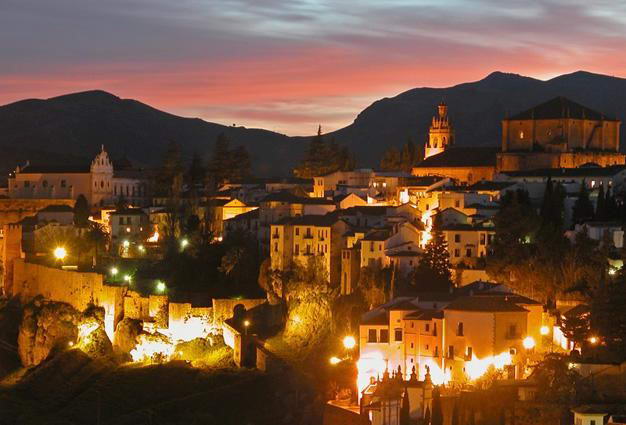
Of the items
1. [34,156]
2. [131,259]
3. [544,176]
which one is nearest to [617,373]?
[544,176]

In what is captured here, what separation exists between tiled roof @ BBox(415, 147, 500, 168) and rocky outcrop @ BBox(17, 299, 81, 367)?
22.3 m

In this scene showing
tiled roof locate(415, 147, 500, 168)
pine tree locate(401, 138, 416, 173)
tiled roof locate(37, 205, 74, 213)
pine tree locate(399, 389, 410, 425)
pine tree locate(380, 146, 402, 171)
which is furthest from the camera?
pine tree locate(380, 146, 402, 171)

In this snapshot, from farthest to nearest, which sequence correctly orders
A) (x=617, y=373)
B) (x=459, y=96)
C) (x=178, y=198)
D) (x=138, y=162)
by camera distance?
(x=459, y=96)
(x=138, y=162)
(x=178, y=198)
(x=617, y=373)

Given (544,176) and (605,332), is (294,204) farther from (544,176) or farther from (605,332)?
(605,332)

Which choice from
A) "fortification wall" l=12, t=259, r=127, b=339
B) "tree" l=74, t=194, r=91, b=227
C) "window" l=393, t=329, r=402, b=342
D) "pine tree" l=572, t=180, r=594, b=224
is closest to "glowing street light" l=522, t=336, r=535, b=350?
"window" l=393, t=329, r=402, b=342

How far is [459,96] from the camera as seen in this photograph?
172 meters

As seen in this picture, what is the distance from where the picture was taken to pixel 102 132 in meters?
168

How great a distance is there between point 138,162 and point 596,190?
106 m

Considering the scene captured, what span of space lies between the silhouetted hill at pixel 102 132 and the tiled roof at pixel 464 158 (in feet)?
220

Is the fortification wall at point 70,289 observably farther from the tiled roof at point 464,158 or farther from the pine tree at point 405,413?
the tiled roof at point 464,158

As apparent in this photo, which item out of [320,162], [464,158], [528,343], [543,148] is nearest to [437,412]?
[528,343]

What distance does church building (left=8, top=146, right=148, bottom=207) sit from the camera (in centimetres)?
7581

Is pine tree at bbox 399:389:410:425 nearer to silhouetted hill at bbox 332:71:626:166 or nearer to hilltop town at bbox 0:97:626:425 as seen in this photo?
hilltop town at bbox 0:97:626:425

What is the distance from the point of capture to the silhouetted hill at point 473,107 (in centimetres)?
15425
